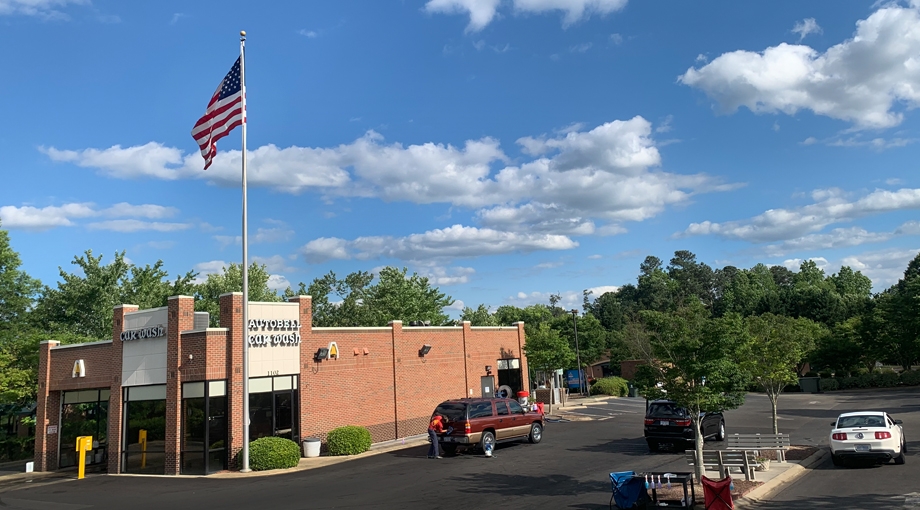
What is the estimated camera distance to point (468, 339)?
1332 inches

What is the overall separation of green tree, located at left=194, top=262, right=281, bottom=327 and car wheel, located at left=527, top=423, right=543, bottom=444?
27.4m

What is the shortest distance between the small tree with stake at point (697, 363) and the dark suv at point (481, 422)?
8.28 meters

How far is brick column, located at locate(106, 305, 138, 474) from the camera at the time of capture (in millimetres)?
24078

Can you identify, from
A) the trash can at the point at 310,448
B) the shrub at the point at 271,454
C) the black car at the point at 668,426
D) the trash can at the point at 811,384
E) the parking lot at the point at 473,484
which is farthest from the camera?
the trash can at the point at 811,384

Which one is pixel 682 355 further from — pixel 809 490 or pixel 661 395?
pixel 809 490

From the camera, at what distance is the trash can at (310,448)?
24.0 meters

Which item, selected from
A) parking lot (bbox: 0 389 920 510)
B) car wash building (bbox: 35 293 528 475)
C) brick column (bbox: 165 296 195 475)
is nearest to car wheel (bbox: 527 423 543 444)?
parking lot (bbox: 0 389 920 510)

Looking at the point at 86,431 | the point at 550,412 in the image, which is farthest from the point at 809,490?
the point at 86,431

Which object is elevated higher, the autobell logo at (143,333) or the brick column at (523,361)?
the autobell logo at (143,333)

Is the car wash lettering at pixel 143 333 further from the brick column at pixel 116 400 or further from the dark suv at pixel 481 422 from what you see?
the dark suv at pixel 481 422

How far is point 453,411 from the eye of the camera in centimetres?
2305

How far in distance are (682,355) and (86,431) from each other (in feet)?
81.9

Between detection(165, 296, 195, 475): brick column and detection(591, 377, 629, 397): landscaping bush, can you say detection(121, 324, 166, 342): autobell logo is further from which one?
detection(591, 377, 629, 397): landscaping bush

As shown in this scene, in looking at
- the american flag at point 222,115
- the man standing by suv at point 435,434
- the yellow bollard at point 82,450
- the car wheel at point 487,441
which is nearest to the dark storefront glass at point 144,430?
the yellow bollard at point 82,450
